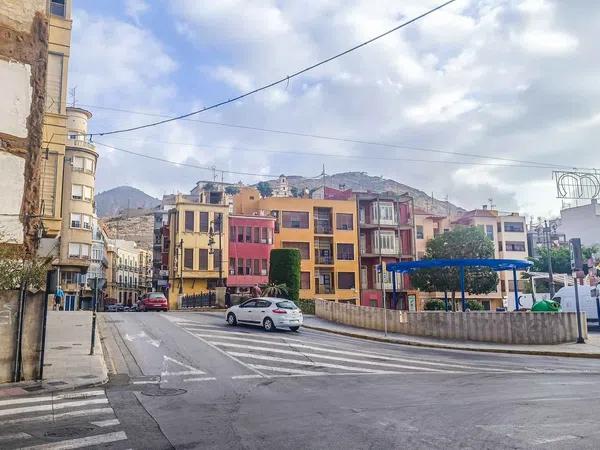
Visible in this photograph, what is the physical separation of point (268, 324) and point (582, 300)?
1964 cm

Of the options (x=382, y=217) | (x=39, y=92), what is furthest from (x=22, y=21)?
(x=382, y=217)

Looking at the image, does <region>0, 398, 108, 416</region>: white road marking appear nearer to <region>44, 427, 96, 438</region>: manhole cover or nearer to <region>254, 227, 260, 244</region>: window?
<region>44, 427, 96, 438</region>: manhole cover

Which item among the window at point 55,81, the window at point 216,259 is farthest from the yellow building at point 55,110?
the window at point 216,259

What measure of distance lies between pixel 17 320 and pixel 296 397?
22.8 ft

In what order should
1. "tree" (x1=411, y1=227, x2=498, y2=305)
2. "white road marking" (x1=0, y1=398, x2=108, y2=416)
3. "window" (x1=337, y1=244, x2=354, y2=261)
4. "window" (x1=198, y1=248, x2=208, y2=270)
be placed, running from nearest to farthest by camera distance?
"white road marking" (x1=0, y1=398, x2=108, y2=416) < "tree" (x1=411, y1=227, x2=498, y2=305) < "window" (x1=198, y1=248, x2=208, y2=270) < "window" (x1=337, y1=244, x2=354, y2=261)

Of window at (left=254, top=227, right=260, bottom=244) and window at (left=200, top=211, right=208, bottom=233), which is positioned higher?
window at (left=200, top=211, right=208, bottom=233)

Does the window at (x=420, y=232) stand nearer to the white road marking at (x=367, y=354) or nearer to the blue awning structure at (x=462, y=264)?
the blue awning structure at (x=462, y=264)

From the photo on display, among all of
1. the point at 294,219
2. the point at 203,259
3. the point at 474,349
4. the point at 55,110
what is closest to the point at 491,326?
the point at 474,349

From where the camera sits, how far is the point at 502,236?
236 feet

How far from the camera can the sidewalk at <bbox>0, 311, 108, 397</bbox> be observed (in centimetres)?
1145

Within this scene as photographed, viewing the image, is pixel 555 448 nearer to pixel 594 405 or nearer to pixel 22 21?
pixel 594 405

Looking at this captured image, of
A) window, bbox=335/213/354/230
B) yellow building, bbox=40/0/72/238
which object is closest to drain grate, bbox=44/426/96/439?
yellow building, bbox=40/0/72/238

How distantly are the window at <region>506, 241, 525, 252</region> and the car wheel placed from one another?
184 ft

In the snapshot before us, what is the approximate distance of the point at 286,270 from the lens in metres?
38.9
